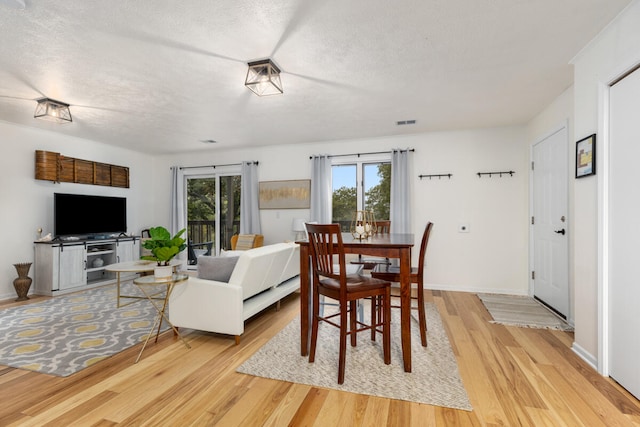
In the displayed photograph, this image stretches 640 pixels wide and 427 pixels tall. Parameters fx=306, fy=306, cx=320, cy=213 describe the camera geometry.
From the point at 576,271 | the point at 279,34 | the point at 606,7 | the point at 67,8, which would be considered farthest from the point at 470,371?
the point at 67,8

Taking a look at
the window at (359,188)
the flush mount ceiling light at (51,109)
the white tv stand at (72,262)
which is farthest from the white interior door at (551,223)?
the white tv stand at (72,262)

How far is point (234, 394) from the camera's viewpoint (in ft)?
6.47

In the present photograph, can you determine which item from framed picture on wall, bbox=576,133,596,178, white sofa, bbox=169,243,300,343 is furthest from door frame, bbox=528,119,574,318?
white sofa, bbox=169,243,300,343

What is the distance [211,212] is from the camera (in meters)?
6.43

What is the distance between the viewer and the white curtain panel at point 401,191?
16.0 feet

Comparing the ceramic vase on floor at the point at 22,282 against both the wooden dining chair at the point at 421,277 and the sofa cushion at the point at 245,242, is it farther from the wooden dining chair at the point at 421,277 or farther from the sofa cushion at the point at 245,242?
the wooden dining chair at the point at 421,277

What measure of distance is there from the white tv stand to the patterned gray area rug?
34 centimetres

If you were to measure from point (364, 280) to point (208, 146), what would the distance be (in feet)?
15.1

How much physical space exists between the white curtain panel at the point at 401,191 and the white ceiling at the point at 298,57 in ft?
2.63

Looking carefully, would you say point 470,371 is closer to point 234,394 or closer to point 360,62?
point 234,394

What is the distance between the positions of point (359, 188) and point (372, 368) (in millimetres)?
3492

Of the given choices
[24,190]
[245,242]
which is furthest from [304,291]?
[24,190]

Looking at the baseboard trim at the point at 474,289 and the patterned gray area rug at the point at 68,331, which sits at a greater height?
the baseboard trim at the point at 474,289

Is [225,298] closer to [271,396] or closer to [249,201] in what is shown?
[271,396]
